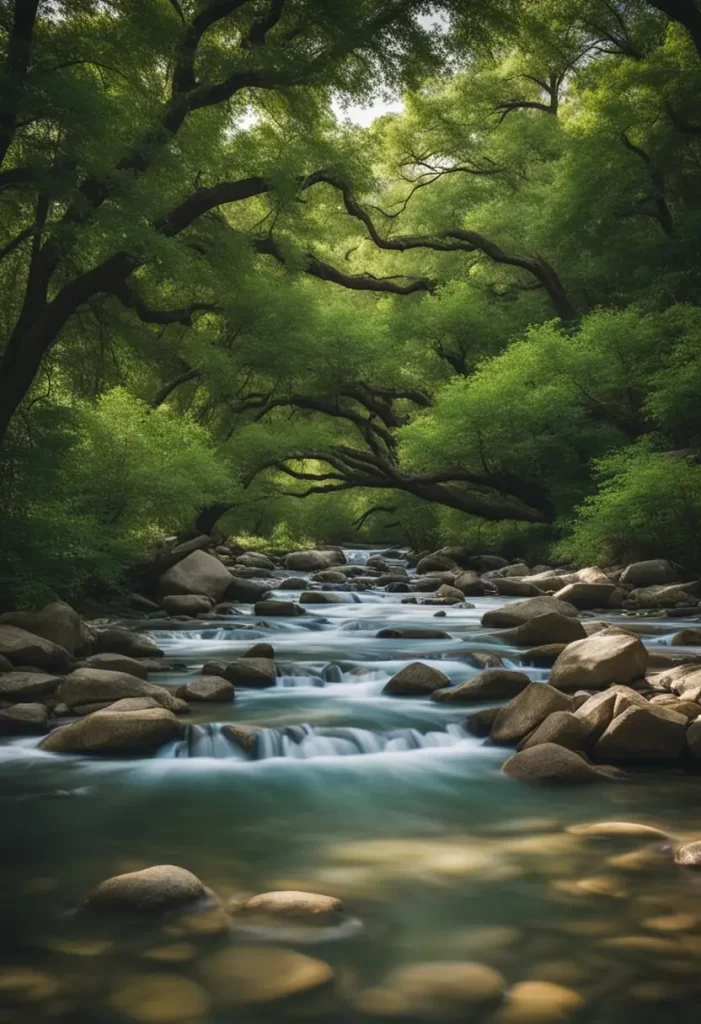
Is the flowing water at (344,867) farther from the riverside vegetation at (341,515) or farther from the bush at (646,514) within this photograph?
the bush at (646,514)

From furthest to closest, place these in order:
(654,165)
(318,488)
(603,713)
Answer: (318,488)
(654,165)
(603,713)

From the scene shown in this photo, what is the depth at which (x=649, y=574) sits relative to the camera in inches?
778

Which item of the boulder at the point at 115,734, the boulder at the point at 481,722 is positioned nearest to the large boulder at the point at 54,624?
the boulder at the point at 115,734

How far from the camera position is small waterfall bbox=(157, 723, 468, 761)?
7.52m

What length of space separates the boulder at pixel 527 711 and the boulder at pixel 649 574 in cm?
1286

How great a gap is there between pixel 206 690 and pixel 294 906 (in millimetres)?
4979

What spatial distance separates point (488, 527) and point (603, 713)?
2294 cm

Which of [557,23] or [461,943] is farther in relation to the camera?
[557,23]

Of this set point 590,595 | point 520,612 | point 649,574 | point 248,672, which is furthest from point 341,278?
point 248,672

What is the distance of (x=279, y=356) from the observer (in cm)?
2553

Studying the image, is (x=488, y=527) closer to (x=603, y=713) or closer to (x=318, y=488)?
(x=318, y=488)

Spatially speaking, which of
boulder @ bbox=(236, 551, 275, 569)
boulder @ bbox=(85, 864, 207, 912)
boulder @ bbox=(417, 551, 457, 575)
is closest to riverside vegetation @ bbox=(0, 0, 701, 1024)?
boulder @ bbox=(85, 864, 207, 912)

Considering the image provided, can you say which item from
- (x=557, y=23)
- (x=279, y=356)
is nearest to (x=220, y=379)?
(x=279, y=356)

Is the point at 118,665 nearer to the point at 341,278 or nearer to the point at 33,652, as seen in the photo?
the point at 33,652
